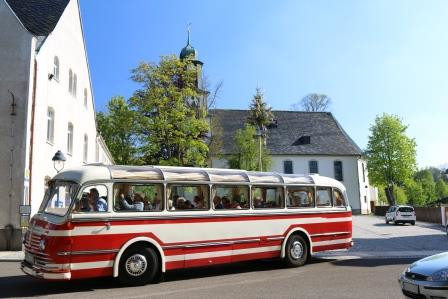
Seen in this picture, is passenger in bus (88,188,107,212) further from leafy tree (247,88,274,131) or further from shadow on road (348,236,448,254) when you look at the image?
leafy tree (247,88,274,131)

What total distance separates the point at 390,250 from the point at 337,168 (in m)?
46.6

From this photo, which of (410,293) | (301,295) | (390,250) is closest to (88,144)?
(390,250)

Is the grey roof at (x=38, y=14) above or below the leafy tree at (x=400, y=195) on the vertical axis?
above

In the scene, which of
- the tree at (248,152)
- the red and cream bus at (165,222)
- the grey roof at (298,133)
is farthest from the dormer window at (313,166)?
the red and cream bus at (165,222)

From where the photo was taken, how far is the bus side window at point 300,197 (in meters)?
13.8

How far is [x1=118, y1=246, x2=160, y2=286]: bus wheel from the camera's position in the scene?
10.3 m

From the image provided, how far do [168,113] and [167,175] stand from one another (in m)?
22.4

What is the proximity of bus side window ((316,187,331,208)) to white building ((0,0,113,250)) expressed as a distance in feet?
37.5

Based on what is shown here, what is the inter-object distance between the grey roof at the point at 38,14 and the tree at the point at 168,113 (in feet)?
33.8

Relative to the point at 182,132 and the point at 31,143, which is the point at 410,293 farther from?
the point at 182,132

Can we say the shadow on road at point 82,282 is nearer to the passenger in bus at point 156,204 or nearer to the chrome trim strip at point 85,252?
the chrome trim strip at point 85,252

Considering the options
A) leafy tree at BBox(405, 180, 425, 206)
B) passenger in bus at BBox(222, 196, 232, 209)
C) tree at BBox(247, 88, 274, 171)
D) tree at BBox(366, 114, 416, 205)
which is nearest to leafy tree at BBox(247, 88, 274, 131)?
tree at BBox(247, 88, 274, 171)

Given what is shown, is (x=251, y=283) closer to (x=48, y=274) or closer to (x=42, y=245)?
(x=48, y=274)

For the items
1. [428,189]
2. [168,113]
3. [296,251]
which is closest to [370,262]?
[296,251]
